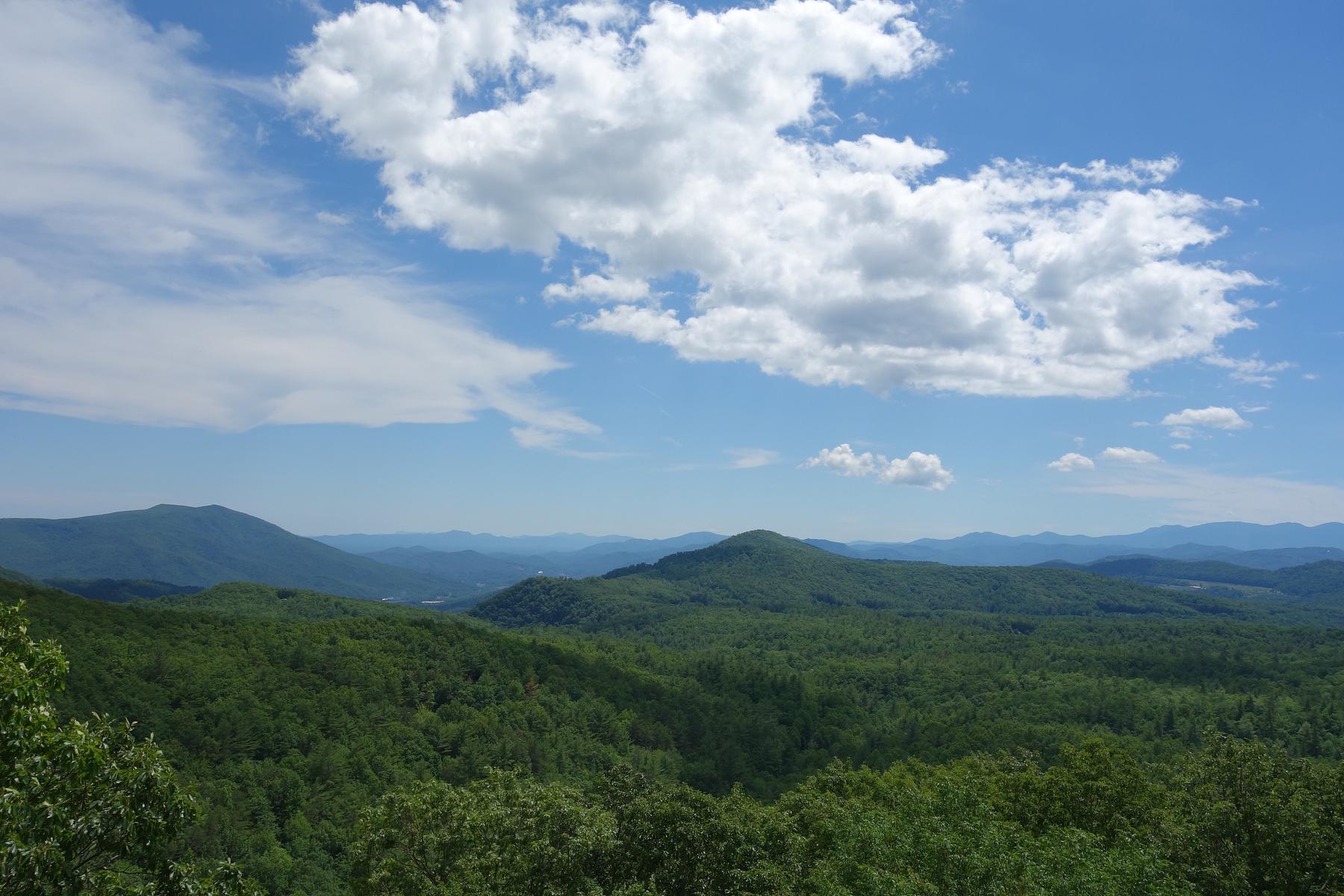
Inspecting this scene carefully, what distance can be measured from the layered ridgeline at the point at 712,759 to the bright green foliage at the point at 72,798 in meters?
16.3

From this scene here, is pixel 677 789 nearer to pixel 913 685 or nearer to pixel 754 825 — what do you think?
pixel 754 825

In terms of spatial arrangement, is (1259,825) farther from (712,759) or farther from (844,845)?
(712,759)

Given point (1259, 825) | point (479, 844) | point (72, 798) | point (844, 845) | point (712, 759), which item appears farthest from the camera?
point (712, 759)

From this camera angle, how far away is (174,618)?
125 meters

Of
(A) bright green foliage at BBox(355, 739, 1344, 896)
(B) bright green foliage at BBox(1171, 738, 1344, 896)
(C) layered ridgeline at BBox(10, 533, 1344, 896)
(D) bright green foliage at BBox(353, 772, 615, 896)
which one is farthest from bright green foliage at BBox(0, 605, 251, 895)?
(B) bright green foliage at BBox(1171, 738, 1344, 896)

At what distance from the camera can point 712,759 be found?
423 ft

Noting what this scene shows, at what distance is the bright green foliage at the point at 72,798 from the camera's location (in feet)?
33.2

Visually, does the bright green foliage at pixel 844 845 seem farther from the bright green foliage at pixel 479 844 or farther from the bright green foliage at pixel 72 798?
the bright green foliage at pixel 72 798

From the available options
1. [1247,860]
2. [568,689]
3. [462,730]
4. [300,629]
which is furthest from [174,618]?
[1247,860]

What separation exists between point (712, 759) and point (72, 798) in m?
130

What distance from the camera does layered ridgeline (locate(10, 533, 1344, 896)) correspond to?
92.7 feet

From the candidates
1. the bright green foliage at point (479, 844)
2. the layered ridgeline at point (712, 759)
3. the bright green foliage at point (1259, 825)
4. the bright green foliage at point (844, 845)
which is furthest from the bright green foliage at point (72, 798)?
the bright green foliage at point (1259, 825)

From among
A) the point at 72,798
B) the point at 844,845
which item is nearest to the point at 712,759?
the point at 844,845

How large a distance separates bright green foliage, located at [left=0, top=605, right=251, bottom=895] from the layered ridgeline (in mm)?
16347
